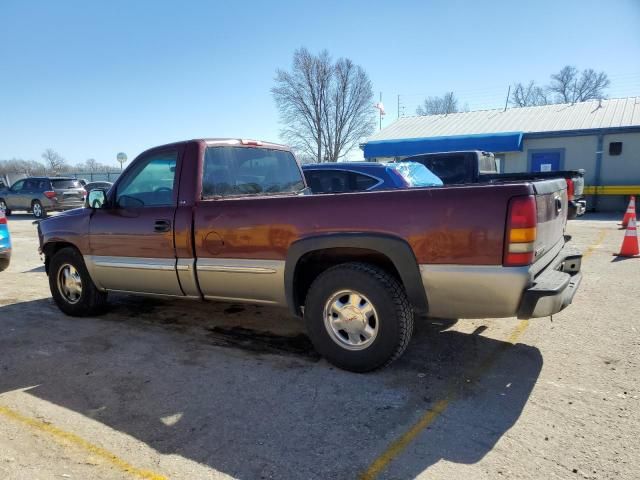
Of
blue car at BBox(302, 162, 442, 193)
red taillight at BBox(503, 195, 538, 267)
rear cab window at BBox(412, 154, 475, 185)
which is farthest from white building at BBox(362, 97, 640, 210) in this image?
red taillight at BBox(503, 195, 538, 267)

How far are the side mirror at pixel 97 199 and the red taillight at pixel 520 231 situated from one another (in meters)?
3.87

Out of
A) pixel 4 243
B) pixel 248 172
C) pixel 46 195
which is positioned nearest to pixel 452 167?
pixel 248 172

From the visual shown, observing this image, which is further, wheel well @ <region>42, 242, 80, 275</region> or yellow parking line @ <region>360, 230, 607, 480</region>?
wheel well @ <region>42, 242, 80, 275</region>

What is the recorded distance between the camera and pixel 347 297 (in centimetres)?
353

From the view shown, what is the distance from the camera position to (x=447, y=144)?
20.3 m

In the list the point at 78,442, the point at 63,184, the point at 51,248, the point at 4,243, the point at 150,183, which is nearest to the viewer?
the point at 78,442

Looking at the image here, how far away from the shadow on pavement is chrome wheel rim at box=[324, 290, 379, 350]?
27 centimetres

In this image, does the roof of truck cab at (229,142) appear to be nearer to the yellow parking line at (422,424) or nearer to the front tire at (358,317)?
the front tire at (358,317)

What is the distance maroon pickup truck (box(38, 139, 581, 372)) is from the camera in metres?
2.96

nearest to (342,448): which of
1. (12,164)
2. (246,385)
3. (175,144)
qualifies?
Answer: (246,385)

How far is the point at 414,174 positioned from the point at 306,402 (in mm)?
4588

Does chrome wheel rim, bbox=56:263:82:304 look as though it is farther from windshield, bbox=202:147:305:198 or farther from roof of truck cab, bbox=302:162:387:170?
roof of truck cab, bbox=302:162:387:170

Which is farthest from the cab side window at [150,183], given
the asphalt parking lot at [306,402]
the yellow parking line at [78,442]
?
the yellow parking line at [78,442]

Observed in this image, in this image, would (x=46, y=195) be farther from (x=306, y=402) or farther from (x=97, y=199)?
(x=306, y=402)
